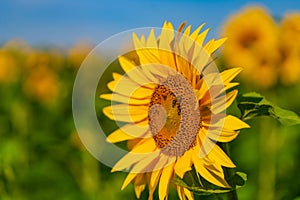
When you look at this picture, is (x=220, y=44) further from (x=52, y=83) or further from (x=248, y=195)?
(x=52, y=83)

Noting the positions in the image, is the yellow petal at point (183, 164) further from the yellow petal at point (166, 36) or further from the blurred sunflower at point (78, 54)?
the blurred sunflower at point (78, 54)

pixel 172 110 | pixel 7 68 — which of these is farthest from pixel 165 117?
pixel 7 68

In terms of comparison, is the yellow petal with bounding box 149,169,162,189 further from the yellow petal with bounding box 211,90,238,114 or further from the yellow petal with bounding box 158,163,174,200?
the yellow petal with bounding box 211,90,238,114

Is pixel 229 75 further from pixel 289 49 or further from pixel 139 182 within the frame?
pixel 289 49

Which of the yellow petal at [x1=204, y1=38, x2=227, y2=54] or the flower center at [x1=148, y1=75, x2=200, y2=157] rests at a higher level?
the yellow petal at [x1=204, y1=38, x2=227, y2=54]

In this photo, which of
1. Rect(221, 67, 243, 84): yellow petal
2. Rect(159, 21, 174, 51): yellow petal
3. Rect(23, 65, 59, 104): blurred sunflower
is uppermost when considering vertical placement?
Rect(23, 65, 59, 104): blurred sunflower

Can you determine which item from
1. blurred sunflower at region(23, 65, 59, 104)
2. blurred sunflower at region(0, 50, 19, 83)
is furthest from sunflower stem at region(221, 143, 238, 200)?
blurred sunflower at region(0, 50, 19, 83)
